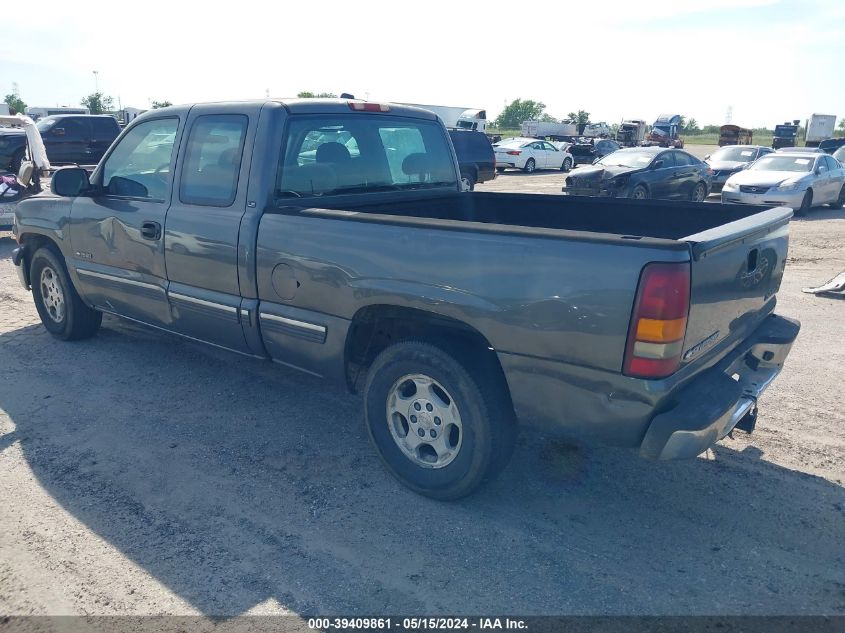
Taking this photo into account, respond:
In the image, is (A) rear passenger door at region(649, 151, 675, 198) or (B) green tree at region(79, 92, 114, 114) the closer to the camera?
(A) rear passenger door at region(649, 151, 675, 198)

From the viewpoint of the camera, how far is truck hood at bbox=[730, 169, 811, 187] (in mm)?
14562

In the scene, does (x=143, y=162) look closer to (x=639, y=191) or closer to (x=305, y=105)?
(x=305, y=105)

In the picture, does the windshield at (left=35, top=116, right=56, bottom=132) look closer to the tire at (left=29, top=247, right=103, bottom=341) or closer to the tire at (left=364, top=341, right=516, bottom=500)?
the tire at (left=29, top=247, right=103, bottom=341)

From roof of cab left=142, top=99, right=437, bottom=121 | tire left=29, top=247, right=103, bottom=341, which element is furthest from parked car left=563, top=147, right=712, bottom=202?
tire left=29, top=247, right=103, bottom=341

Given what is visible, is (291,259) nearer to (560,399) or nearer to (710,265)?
(560,399)

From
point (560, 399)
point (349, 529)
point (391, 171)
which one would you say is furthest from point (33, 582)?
point (391, 171)

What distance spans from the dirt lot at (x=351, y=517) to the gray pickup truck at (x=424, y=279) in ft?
1.36

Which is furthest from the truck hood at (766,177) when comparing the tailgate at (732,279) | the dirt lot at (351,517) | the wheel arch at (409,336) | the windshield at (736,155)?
the wheel arch at (409,336)

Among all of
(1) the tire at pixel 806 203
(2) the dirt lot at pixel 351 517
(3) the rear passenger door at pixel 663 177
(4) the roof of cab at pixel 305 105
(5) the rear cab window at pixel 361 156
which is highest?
(4) the roof of cab at pixel 305 105

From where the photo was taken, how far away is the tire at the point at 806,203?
15008mm

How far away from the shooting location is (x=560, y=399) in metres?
2.96

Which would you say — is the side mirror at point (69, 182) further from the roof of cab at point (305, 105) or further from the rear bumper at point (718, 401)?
the rear bumper at point (718, 401)

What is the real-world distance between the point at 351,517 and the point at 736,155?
65.3 feet

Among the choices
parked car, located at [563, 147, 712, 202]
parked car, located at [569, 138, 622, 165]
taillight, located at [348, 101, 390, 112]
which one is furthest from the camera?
parked car, located at [569, 138, 622, 165]
